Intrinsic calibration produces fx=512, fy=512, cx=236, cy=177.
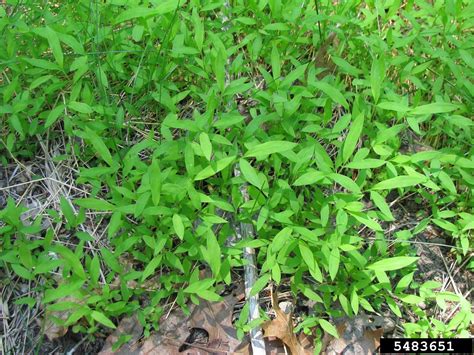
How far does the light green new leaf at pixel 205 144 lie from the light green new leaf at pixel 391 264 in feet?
2.29

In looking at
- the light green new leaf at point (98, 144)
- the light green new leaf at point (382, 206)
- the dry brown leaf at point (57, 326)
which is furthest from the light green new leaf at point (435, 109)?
the dry brown leaf at point (57, 326)

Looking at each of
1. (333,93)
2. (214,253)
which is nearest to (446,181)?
(333,93)

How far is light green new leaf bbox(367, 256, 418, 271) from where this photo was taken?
179 cm

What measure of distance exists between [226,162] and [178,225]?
0.88 ft

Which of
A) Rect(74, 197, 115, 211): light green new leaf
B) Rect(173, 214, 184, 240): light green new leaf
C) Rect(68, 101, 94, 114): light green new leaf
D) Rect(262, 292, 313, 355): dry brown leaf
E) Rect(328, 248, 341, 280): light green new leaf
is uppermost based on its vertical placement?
Rect(68, 101, 94, 114): light green new leaf

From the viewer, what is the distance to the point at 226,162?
1742mm

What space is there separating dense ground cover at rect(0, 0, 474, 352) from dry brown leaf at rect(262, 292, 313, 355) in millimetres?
88

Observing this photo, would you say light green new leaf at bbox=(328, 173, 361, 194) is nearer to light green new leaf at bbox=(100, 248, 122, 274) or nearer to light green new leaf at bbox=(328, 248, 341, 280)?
light green new leaf at bbox=(328, 248, 341, 280)

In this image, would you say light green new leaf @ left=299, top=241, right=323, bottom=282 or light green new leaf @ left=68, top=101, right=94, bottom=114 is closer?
light green new leaf @ left=299, top=241, right=323, bottom=282

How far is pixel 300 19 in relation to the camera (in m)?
2.33

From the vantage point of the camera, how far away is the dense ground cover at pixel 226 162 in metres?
1.81

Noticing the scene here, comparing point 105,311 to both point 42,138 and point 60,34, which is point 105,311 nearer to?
point 42,138

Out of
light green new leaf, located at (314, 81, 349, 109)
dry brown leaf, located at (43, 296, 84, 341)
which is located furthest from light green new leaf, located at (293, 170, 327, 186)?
dry brown leaf, located at (43, 296, 84, 341)

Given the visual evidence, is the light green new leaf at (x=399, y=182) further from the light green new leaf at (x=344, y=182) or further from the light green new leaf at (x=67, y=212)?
the light green new leaf at (x=67, y=212)
